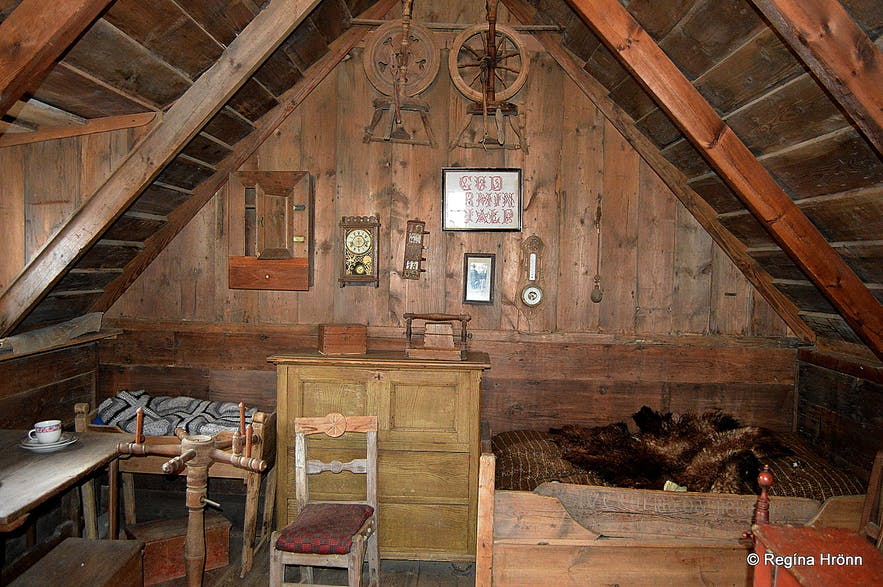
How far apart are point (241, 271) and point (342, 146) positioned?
93cm

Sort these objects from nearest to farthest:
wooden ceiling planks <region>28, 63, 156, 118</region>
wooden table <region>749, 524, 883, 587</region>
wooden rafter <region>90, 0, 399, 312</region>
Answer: wooden table <region>749, 524, 883, 587</region>, wooden ceiling planks <region>28, 63, 156, 118</region>, wooden rafter <region>90, 0, 399, 312</region>

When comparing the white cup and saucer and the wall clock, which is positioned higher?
the wall clock

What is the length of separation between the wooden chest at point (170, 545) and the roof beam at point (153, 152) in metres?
1.18

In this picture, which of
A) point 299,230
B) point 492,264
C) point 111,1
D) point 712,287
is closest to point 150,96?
point 111,1

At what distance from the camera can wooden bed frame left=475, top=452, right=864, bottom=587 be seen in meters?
2.01

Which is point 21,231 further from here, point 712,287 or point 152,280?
point 712,287

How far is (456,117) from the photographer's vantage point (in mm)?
3416

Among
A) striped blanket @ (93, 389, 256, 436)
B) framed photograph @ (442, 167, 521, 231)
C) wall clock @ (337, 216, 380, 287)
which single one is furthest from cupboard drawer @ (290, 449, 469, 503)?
framed photograph @ (442, 167, 521, 231)

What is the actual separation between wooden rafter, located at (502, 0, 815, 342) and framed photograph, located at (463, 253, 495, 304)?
105 centimetres

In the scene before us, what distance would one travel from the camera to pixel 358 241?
3402 mm

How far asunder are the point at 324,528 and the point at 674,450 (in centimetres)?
161

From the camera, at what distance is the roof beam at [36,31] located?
1811mm

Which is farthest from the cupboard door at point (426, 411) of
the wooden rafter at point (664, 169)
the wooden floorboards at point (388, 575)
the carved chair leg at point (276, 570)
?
the wooden rafter at point (664, 169)

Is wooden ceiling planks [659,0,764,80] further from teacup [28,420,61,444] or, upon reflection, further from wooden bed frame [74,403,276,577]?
teacup [28,420,61,444]
